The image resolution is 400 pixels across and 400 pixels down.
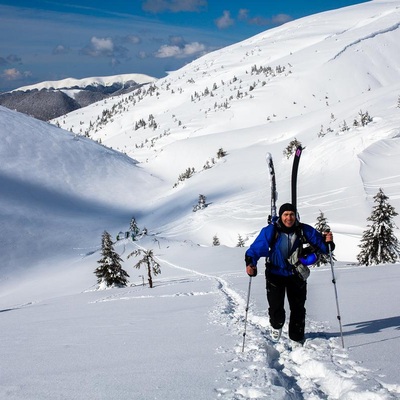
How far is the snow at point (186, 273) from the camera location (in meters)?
5.46

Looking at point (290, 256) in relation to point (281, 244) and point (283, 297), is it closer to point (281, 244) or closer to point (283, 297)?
point (281, 244)

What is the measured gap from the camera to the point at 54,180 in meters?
114

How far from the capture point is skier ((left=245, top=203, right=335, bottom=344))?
7.05m

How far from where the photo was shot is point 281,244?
715 cm

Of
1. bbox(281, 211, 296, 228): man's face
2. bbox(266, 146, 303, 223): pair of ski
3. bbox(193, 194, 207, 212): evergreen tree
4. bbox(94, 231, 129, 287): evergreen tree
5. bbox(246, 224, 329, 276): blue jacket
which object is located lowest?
bbox(94, 231, 129, 287): evergreen tree

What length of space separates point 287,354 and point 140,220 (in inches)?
3538

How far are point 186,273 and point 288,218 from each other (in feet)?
97.3

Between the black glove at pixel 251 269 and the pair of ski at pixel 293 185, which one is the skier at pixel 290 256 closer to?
the black glove at pixel 251 269

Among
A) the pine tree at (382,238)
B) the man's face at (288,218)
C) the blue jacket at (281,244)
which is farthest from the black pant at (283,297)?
the pine tree at (382,238)

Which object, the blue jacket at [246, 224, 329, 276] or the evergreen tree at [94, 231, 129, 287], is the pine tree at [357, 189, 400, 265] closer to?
the evergreen tree at [94, 231, 129, 287]

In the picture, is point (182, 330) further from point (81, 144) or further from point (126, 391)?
point (81, 144)

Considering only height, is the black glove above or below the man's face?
below

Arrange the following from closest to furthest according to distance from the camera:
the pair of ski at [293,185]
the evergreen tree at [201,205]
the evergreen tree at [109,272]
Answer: the pair of ski at [293,185]
the evergreen tree at [109,272]
the evergreen tree at [201,205]

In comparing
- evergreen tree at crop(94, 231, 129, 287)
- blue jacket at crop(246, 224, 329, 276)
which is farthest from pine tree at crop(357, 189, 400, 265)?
blue jacket at crop(246, 224, 329, 276)
